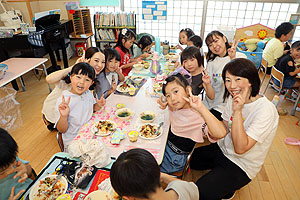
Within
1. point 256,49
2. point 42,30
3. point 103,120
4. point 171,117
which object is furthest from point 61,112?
point 256,49

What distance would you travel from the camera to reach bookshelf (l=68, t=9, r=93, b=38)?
17.2 ft

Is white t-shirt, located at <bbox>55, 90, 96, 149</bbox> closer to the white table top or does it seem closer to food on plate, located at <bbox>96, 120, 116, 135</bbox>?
food on plate, located at <bbox>96, 120, 116, 135</bbox>

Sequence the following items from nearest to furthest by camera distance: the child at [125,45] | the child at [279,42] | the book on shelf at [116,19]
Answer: the child at [125,45]
the child at [279,42]
the book on shelf at [116,19]

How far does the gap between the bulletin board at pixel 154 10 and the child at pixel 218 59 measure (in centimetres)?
317

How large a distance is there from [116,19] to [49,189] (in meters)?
4.41

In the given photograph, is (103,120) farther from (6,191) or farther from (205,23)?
(205,23)

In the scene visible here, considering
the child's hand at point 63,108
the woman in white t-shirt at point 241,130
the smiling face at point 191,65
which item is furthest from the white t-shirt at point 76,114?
the smiling face at point 191,65

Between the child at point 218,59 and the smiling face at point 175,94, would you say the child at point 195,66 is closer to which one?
the child at point 218,59

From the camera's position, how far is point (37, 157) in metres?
2.47

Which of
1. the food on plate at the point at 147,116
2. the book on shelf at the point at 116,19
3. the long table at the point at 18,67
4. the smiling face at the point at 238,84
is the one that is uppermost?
the book on shelf at the point at 116,19

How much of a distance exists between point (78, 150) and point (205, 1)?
17.1 feet

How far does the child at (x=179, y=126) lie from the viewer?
63.1 inches

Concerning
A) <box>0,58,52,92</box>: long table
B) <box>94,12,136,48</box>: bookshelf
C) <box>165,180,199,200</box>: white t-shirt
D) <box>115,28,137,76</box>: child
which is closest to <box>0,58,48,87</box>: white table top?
<box>0,58,52,92</box>: long table

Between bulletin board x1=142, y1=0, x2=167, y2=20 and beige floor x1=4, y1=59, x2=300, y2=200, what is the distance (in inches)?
139
